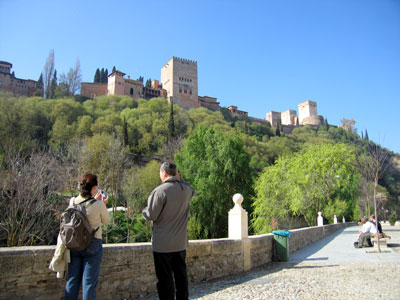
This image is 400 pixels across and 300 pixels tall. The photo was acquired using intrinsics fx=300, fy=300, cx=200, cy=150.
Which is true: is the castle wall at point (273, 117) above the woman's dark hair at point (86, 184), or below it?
above

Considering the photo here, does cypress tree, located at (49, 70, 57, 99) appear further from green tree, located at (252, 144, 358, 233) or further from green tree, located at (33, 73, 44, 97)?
green tree, located at (252, 144, 358, 233)

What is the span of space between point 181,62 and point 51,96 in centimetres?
4316

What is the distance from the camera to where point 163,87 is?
346 ft

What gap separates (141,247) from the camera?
4910mm

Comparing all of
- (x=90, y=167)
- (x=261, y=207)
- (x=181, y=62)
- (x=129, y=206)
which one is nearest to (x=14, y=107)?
(x=90, y=167)

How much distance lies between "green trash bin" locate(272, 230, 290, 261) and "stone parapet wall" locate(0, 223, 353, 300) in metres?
1.21

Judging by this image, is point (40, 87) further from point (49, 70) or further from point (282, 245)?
point (282, 245)

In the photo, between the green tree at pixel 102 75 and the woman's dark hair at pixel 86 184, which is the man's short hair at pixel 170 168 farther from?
the green tree at pixel 102 75

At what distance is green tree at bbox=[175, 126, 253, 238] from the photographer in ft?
75.7

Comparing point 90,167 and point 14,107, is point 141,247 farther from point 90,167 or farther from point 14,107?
point 14,107

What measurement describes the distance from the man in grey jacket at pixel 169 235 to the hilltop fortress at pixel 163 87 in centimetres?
8674

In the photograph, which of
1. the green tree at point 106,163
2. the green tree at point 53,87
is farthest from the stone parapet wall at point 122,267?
the green tree at point 53,87

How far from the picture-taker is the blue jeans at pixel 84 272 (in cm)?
312

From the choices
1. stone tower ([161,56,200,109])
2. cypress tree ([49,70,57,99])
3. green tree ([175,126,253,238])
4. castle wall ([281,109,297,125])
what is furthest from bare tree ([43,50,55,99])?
castle wall ([281,109,297,125])
